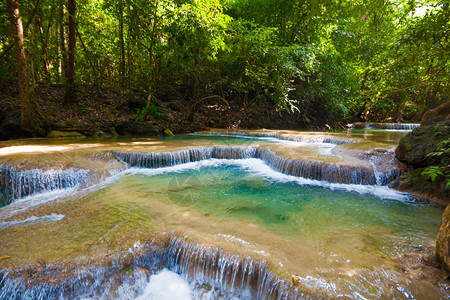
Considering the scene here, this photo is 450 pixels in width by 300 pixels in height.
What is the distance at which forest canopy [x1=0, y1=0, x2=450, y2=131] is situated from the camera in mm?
8367

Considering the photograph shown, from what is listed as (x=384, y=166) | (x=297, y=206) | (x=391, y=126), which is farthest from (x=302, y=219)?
(x=391, y=126)

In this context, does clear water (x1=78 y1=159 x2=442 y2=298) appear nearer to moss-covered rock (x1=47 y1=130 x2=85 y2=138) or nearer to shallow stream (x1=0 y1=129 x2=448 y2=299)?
shallow stream (x1=0 y1=129 x2=448 y2=299)

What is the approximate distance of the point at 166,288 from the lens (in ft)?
8.75

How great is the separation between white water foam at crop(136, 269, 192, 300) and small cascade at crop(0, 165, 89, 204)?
3608 mm

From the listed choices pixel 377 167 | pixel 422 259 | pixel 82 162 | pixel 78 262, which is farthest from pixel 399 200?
pixel 82 162

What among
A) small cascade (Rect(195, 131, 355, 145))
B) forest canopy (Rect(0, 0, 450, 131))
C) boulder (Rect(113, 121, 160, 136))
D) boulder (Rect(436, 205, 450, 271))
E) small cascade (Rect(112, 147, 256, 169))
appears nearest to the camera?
boulder (Rect(436, 205, 450, 271))

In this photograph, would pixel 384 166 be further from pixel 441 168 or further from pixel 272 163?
pixel 272 163

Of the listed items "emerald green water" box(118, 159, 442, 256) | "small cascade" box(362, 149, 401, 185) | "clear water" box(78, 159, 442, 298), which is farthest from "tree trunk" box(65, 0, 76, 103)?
"small cascade" box(362, 149, 401, 185)

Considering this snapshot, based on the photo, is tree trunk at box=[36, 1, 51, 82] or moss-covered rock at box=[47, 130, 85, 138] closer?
moss-covered rock at box=[47, 130, 85, 138]

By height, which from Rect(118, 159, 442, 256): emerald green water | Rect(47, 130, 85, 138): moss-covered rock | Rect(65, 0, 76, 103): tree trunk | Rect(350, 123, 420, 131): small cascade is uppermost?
Rect(65, 0, 76, 103): tree trunk

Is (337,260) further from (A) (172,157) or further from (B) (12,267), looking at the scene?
(A) (172,157)

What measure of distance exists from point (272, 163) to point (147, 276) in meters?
5.07

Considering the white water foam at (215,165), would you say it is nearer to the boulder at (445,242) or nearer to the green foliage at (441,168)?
the green foliage at (441,168)

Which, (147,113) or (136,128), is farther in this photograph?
(147,113)
